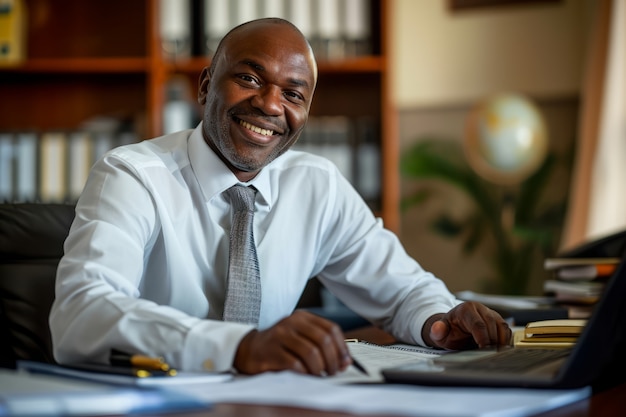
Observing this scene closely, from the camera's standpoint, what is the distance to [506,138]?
11.0 ft

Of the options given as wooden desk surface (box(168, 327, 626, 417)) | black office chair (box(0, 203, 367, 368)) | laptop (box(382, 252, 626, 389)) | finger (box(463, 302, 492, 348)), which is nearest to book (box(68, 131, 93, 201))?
black office chair (box(0, 203, 367, 368))

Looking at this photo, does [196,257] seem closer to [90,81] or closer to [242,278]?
[242,278]

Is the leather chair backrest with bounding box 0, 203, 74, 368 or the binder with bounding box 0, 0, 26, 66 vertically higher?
the binder with bounding box 0, 0, 26, 66

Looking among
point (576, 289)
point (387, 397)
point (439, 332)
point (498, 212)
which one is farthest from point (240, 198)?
point (498, 212)

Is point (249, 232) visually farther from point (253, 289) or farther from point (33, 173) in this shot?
point (33, 173)

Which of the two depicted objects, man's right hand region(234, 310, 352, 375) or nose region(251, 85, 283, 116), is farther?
nose region(251, 85, 283, 116)

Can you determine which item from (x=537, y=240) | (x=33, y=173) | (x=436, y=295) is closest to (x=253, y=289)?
(x=436, y=295)

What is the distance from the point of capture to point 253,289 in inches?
52.1

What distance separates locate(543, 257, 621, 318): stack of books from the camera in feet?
6.28

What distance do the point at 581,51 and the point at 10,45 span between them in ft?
7.62

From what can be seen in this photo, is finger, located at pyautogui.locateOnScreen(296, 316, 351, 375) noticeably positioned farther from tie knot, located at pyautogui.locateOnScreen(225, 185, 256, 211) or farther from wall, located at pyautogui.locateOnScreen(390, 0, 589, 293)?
wall, located at pyautogui.locateOnScreen(390, 0, 589, 293)

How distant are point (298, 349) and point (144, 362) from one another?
0.18 meters

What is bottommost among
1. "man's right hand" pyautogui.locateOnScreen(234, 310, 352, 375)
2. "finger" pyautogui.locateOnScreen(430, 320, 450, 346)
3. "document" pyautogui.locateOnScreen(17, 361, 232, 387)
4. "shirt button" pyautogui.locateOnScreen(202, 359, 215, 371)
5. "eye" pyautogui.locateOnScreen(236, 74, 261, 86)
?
"finger" pyautogui.locateOnScreen(430, 320, 450, 346)

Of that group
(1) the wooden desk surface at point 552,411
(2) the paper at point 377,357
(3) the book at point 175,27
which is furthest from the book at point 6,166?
(1) the wooden desk surface at point 552,411
